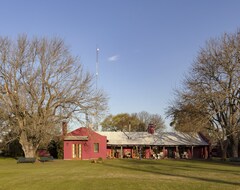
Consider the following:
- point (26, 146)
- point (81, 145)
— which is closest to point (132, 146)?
point (81, 145)

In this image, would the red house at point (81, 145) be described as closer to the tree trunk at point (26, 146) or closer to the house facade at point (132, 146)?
the house facade at point (132, 146)

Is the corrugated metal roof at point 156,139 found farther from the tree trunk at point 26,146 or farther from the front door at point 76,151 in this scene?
the tree trunk at point 26,146

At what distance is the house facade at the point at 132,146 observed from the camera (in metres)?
43.1

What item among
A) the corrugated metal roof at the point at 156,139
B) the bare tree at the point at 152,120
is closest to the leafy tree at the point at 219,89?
the corrugated metal roof at the point at 156,139

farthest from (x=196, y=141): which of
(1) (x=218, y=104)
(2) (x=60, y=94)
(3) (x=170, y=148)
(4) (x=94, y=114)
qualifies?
(2) (x=60, y=94)

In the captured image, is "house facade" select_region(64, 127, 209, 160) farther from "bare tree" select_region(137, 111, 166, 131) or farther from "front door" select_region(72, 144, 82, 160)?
"bare tree" select_region(137, 111, 166, 131)

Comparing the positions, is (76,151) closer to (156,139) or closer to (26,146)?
(26,146)

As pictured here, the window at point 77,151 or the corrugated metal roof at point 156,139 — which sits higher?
the corrugated metal roof at point 156,139

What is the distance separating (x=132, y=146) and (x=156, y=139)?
4141 mm

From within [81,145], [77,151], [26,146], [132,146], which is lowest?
[77,151]

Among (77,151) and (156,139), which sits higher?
(156,139)

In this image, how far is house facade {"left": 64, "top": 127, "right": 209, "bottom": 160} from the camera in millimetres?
43062

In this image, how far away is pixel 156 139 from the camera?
48.4 meters

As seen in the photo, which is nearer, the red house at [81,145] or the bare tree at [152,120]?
the red house at [81,145]
